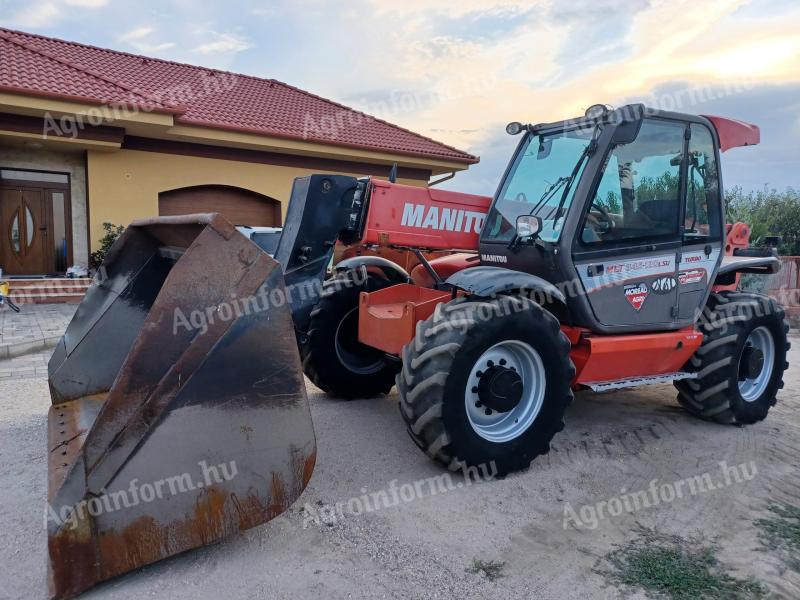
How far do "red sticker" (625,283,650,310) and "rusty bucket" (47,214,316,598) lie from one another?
2.67 metres

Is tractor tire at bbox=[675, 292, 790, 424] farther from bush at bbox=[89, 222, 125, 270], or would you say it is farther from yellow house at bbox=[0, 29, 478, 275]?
bush at bbox=[89, 222, 125, 270]

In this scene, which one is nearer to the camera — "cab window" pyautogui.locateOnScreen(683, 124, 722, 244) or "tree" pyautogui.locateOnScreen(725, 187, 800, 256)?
"cab window" pyautogui.locateOnScreen(683, 124, 722, 244)

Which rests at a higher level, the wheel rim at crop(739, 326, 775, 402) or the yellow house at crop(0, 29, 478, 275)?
the yellow house at crop(0, 29, 478, 275)

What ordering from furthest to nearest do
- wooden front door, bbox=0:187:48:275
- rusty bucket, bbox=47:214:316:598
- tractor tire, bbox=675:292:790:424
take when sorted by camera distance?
wooden front door, bbox=0:187:48:275 < tractor tire, bbox=675:292:790:424 < rusty bucket, bbox=47:214:316:598

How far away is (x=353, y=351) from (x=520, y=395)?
1.86 meters

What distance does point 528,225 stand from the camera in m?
4.11

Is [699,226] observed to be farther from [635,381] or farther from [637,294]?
[635,381]

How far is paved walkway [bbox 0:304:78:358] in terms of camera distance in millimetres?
7434

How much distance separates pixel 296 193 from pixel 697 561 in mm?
3062

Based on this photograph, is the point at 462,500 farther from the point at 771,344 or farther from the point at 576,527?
the point at 771,344

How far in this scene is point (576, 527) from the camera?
327 centimetres

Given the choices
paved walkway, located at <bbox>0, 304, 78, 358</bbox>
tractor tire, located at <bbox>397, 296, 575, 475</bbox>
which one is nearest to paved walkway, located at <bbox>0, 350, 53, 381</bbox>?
paved walkway, located at <bbox>0, 304, 78, 358</bbox>

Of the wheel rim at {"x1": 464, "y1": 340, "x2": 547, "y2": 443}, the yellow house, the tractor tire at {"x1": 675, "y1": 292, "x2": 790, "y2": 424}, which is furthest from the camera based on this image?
the yellow house

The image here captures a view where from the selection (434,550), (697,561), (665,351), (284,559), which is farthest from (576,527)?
(665,351)
